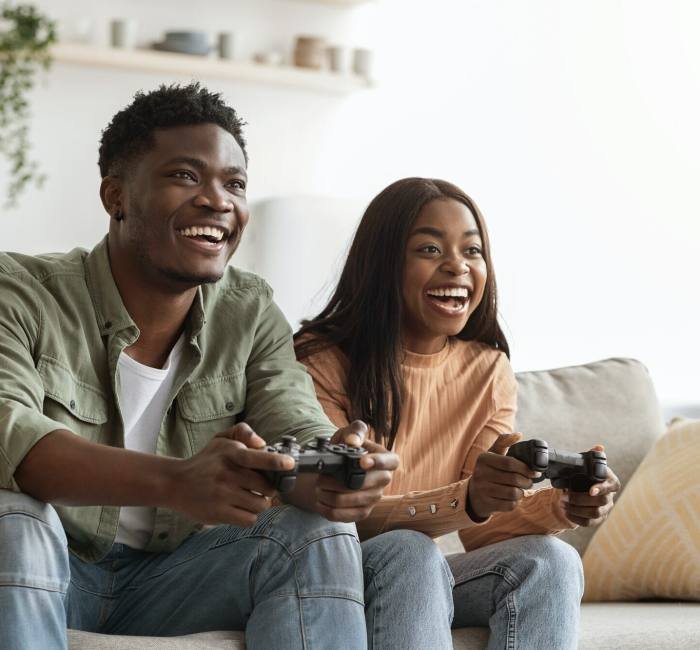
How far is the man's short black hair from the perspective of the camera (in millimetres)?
1767

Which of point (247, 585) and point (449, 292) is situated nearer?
point (247, 585)

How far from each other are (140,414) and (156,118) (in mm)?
438

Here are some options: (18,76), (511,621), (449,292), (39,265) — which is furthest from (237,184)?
(18,76)

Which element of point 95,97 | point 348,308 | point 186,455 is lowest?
point 186,455

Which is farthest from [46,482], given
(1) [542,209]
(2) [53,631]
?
(1) [542,209]

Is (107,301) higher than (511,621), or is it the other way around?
(107,301)

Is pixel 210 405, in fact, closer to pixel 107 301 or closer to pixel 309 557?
pixel 107 301

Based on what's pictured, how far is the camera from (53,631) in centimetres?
137

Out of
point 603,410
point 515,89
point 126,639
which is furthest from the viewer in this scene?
point 515,89

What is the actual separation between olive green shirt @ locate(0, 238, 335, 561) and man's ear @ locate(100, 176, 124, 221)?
5cm

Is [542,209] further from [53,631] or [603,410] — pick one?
[53,631]

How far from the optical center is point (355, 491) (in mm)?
1506

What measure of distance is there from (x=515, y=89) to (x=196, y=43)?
1.06 m

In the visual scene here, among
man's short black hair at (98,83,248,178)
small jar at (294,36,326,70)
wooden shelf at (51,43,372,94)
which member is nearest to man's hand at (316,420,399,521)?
man's short black hair at (98,83,248,178)
